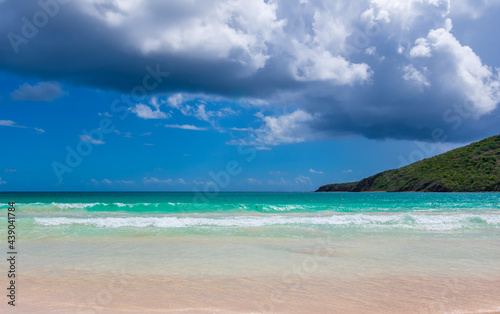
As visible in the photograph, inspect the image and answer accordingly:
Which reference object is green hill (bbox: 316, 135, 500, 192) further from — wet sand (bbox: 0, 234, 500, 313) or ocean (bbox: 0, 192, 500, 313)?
wet sand (bbox: 0, 234, 500, 313)

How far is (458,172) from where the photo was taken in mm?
86250

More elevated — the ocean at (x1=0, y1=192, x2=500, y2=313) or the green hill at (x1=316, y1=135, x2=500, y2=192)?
the green hill at (x1=316, y1=135, x2=500, y2=192)

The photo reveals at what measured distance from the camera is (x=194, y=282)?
7.01m

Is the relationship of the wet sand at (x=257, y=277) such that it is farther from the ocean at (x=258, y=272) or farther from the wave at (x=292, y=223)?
the wave at (x=292, y=223)

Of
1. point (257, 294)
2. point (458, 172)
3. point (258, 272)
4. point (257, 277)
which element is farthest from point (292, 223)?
point (458, 172)

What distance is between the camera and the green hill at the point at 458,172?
3135 inches

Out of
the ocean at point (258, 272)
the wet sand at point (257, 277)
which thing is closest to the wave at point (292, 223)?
the ocean at point (258, 272)

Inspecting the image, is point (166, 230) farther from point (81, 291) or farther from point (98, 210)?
point (98, 210)

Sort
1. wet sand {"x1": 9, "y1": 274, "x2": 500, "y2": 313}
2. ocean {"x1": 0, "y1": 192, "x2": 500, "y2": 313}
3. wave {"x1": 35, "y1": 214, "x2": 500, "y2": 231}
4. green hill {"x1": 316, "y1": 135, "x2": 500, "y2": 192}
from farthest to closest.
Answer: green hill {"x1": 316, "y1": 135, "x2": 500, "y2": 192} < wave {"x1": 35, "y1": 214, "x2": 500, "y2": 231} < ocean {"x1": 0, "y1": 192, "x2": 500, "y2": 313} < wet sand {"x1": 9, "y1": 274, "x2": 500, "y2": 313}

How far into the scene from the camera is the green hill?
79.6 m

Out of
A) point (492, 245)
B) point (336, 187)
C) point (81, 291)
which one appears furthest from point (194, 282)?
point (336, 187)

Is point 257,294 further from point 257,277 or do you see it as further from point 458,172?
point 458,172

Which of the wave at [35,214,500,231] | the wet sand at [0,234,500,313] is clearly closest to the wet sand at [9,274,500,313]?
the wet sand at [0,234,500,313]

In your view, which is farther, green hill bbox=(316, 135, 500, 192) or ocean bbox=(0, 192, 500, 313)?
green hill bbox=(316, 135, 500, 192)
